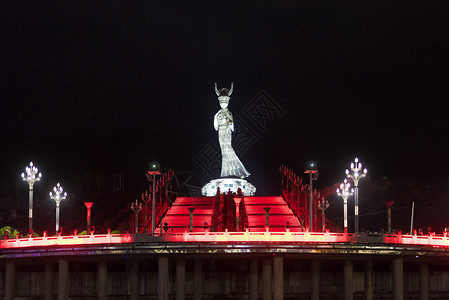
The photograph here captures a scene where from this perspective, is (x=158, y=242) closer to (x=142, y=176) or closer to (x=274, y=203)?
(x=274, y=203)

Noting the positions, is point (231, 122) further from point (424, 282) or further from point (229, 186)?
point (424, 282)

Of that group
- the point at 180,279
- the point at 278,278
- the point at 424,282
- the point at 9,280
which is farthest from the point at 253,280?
the point at 9,280

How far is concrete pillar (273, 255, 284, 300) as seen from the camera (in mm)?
45875

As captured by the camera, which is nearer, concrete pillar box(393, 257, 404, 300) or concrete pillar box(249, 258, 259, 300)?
concrete pillar box(393, 257, 404, 300)

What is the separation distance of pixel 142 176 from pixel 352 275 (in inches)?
3619

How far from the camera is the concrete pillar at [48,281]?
48.3 meters

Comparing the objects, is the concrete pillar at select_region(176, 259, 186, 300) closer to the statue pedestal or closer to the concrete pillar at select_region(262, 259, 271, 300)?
the concrete pillar at select_region(262, 259, 271, 300)

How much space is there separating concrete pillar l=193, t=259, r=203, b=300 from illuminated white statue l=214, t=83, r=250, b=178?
55.3 meters

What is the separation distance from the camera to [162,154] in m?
152

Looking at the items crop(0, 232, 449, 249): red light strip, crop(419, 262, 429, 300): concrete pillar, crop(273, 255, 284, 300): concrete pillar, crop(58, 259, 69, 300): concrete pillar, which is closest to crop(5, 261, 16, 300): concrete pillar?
crop(0, 232, 449, 249): red light strip

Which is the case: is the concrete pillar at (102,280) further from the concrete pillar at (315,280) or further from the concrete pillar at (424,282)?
the concrete pillar at (424,282)

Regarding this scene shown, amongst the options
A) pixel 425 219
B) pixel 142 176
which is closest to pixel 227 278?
pixel 425 219

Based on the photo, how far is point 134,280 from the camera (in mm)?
48094

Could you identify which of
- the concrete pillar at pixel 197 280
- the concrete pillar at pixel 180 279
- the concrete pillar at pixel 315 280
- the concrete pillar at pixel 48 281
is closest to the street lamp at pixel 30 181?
the concrete pillar at pixel 48 281
